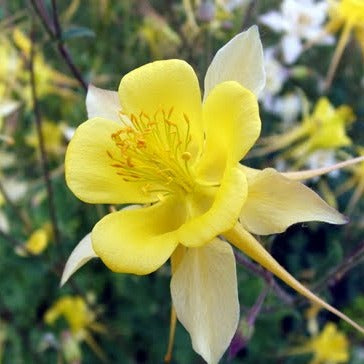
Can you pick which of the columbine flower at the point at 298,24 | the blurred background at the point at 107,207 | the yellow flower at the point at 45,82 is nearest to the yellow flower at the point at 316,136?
the blurred background at the point at 107,207

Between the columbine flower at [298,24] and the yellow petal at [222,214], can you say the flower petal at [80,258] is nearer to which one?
the yellow petal at [222,214]

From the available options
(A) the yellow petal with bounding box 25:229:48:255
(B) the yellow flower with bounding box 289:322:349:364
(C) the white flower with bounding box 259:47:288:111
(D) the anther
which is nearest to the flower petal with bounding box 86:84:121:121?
(D) the anther

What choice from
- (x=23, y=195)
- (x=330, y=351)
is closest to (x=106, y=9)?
(x=23, y=195)

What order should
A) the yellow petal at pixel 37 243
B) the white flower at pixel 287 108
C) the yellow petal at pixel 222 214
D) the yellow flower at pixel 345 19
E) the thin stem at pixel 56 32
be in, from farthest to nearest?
the white flower at pixel 287 108
the yellow petal at pixel 37 243
the yellow flower at pixel 345 19
the thin stem at pixel 56 32
the yellow petal at pixel 222 214

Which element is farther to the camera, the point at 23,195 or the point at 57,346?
the point at 23,195

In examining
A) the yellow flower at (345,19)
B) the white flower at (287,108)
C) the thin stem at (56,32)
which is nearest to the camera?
the thin stem at (56,32)

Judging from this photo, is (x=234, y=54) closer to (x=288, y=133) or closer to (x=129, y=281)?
(x=288, y=133)

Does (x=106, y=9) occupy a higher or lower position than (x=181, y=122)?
lower
